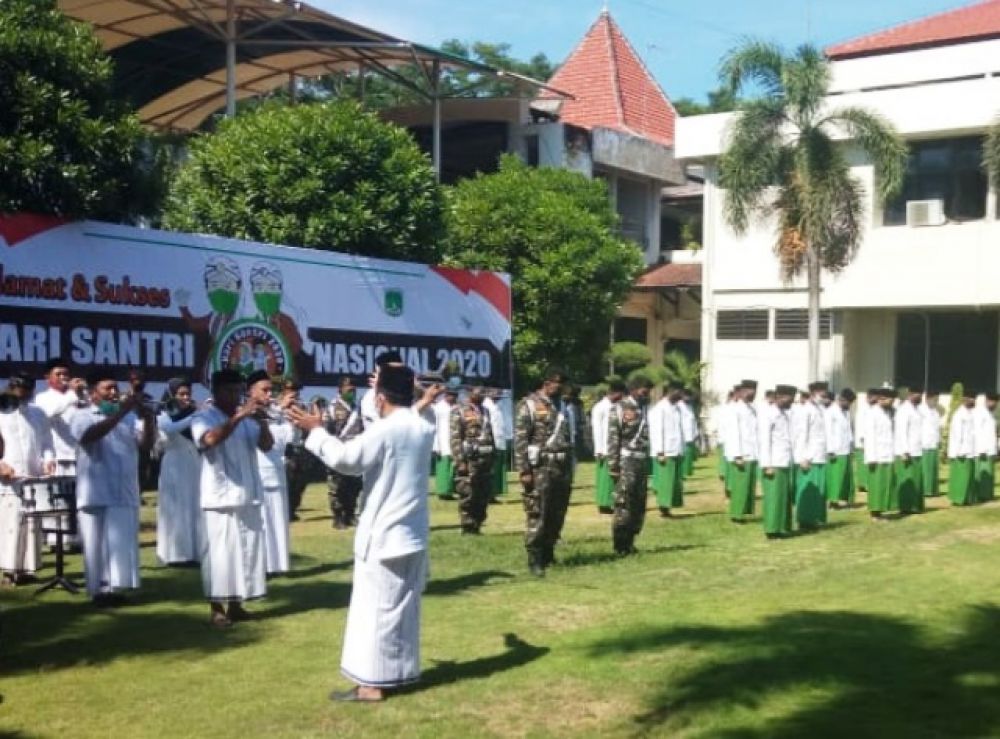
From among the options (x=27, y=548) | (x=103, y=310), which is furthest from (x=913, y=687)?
(x=103, y=310)

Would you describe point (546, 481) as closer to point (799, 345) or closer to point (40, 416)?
point (40, 416)

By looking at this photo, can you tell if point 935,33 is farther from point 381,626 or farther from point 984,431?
point 381,626

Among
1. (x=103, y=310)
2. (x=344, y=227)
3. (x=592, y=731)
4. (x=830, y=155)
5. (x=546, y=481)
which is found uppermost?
(x=830, y=155)

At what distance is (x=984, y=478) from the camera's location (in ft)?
60.2

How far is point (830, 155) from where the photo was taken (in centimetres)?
2567

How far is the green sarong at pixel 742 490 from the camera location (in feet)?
50.8

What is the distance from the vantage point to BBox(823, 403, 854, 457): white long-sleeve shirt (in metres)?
17.0

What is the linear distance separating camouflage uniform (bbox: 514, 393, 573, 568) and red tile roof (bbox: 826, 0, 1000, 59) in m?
22.4

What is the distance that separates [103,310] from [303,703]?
10.6 meters

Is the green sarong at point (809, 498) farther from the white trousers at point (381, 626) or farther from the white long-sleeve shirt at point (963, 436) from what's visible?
the white trousers at point (381, 626)

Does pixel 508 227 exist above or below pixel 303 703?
above

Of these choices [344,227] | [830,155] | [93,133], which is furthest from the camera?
[830,155]

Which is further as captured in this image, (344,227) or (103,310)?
(344,227)

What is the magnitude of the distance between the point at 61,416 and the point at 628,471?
5251 millimetres
